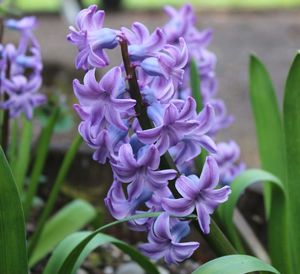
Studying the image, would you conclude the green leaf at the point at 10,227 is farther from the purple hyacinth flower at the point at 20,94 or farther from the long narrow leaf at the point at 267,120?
the long narrow leaf at the point at 267,120

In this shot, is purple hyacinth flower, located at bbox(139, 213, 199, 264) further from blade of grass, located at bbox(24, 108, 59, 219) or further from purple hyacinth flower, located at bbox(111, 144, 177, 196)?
blade of grass, located at bbox(24, 108, 59, 219)

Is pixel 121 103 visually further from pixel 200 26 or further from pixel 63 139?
pixel 200 26

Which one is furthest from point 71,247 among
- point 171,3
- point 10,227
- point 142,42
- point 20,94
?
point 171,3

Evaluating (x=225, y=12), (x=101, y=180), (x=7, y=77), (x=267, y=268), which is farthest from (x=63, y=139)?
(x=225, y=12)

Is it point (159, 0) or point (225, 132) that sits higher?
point (159, 0)

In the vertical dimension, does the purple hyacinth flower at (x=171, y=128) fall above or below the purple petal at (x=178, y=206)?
above

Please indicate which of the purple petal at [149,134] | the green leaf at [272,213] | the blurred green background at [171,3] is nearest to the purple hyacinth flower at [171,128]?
the purple petal at [149,134]

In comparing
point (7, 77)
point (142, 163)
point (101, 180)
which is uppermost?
point (7, 77)
